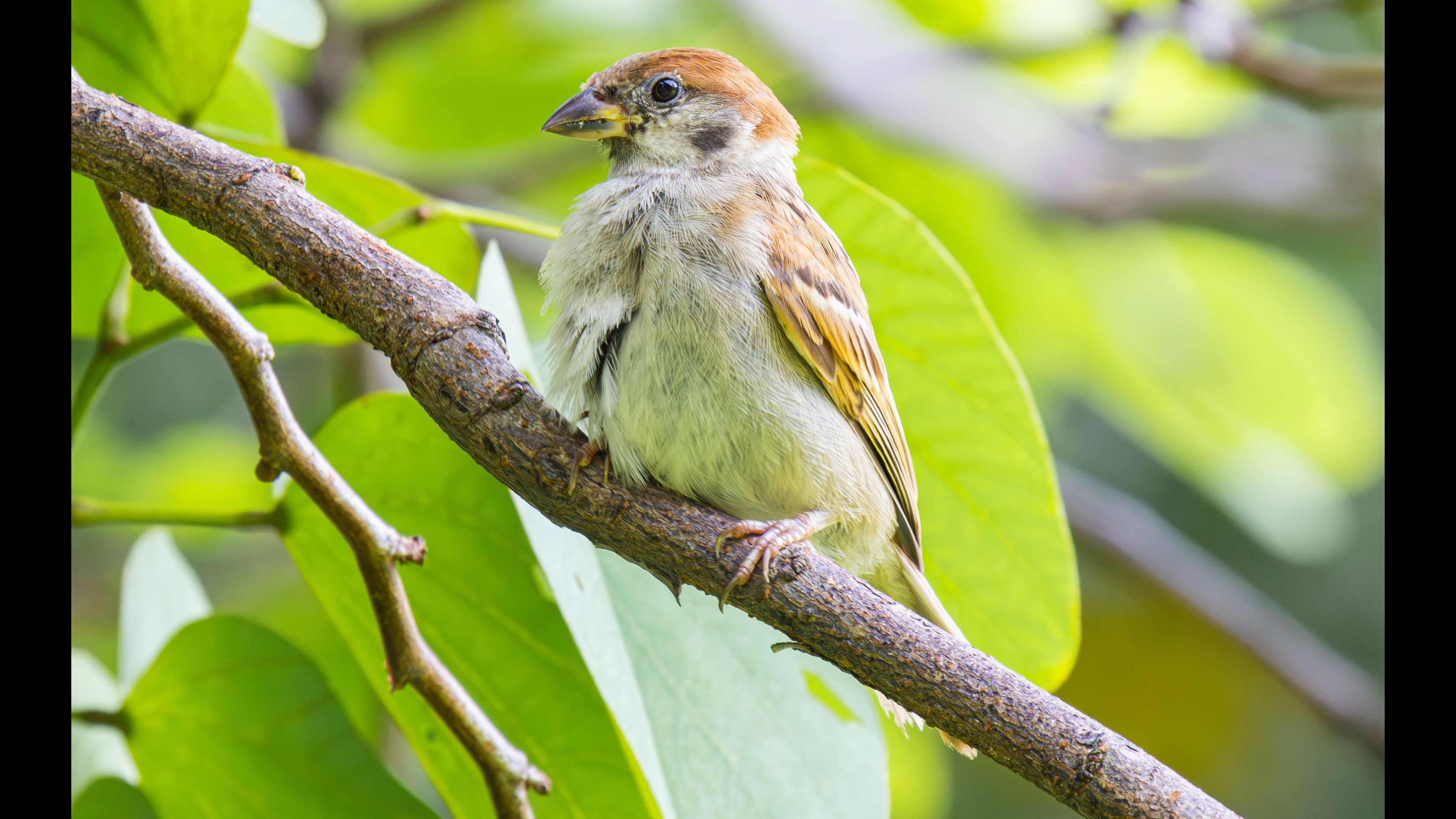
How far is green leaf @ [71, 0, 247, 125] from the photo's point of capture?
5.99 feet

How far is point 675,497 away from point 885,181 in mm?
2448

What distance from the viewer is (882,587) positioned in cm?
218

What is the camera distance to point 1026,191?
4.05 m

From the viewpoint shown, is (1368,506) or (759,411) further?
(1368,506)

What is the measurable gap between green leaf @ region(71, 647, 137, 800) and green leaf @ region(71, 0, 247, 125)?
113 cm

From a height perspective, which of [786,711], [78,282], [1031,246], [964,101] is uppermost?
[964,101]

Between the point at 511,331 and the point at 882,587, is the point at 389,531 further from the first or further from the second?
the point at 882,587

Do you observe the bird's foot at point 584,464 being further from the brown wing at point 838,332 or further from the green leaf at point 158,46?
the green leaf at point 158,46

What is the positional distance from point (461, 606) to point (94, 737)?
1007 millimetres

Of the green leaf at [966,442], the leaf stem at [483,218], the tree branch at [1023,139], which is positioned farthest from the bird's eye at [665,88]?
the tree branch at [1023,139]

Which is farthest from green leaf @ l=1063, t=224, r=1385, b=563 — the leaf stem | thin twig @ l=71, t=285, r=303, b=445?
thin twig @ l=71, t=285, r=303, b=445

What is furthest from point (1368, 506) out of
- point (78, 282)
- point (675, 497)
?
point (78, 282)

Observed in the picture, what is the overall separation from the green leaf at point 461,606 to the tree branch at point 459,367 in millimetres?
347

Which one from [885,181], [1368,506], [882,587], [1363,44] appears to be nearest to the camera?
[882,587]
